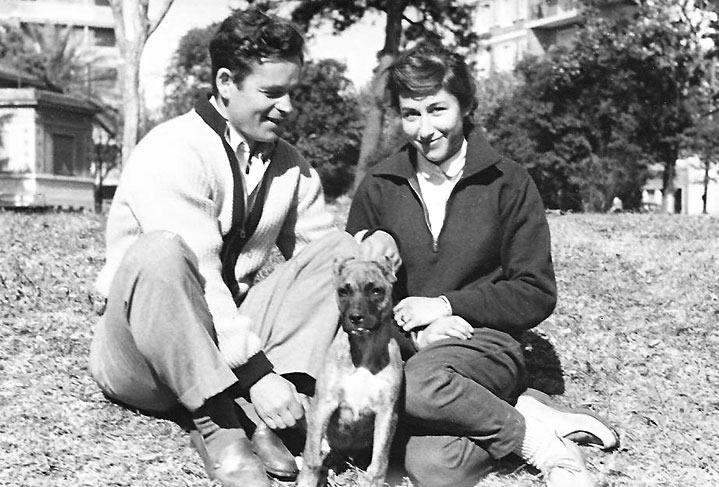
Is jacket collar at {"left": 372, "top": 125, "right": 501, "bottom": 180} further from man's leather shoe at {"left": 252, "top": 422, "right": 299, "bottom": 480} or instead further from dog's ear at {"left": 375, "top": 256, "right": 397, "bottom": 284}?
man's leather shoe at {"left": 252, "top": 422, "right": 299, "bottom": 480}

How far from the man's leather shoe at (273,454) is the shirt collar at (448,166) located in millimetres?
1394

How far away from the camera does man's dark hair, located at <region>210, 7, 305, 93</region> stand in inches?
150

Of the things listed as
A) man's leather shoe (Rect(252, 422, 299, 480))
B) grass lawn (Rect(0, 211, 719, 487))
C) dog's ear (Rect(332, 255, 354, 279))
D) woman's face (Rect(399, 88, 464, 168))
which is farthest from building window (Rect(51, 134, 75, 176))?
dog's ear (Rect(332, 255, 354, 279))

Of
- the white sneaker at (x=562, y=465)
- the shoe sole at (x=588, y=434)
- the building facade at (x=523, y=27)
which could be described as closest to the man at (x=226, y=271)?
the white sneaker at (x=562, y=465)

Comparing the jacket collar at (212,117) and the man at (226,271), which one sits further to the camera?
the jacket collar at (212,117)

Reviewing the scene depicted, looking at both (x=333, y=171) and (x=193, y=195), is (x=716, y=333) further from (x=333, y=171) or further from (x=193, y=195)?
(x=333, y=171)

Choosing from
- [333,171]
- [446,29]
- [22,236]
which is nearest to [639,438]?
[22,236]

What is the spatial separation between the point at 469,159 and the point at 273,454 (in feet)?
5.00

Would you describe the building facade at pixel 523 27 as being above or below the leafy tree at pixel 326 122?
above

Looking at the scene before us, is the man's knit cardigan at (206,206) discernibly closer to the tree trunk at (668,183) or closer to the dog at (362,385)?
the dog at (362,385)

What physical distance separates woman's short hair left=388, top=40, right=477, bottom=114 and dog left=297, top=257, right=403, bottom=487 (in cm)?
93

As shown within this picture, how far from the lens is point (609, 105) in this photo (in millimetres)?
27953

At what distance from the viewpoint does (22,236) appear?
838 cm

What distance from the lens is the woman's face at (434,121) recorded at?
13.3 ft
